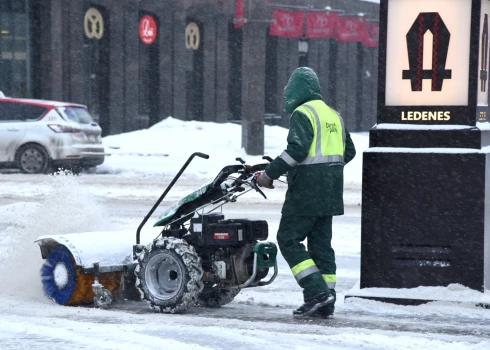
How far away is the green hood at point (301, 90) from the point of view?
6.98 m

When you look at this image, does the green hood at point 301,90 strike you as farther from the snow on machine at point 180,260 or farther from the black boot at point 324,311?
the black boot at point 324,311

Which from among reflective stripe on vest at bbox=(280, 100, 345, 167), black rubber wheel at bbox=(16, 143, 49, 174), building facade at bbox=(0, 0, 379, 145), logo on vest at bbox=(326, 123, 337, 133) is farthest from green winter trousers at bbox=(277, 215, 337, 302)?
building facade at bbox=(0, 0, 379, 145)

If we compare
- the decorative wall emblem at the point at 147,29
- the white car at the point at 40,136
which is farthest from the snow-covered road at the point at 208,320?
the decorative wall emblem at the point at 147,29

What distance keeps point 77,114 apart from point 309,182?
14926 millimetres

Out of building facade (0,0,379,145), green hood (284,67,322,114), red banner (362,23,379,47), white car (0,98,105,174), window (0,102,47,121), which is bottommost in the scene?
white car (0,98,105,174)

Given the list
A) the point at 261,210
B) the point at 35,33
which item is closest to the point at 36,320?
the point at 261,210

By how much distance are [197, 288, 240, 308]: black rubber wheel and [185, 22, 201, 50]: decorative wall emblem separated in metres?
27.3

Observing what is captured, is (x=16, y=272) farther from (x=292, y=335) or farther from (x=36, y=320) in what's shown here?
(x=292, y=335)

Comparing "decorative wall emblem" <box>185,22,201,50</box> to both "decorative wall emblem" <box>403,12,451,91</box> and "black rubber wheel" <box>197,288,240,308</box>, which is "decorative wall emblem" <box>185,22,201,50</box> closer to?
"decorative wall emblem" <box>403,12,451,91</box>

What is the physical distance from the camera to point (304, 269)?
684cm

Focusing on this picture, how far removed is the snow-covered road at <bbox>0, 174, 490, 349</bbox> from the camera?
5.70 metres

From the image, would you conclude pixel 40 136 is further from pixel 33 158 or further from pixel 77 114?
pixel 77 114

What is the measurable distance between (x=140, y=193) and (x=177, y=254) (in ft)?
32.6

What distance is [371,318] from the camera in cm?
677
